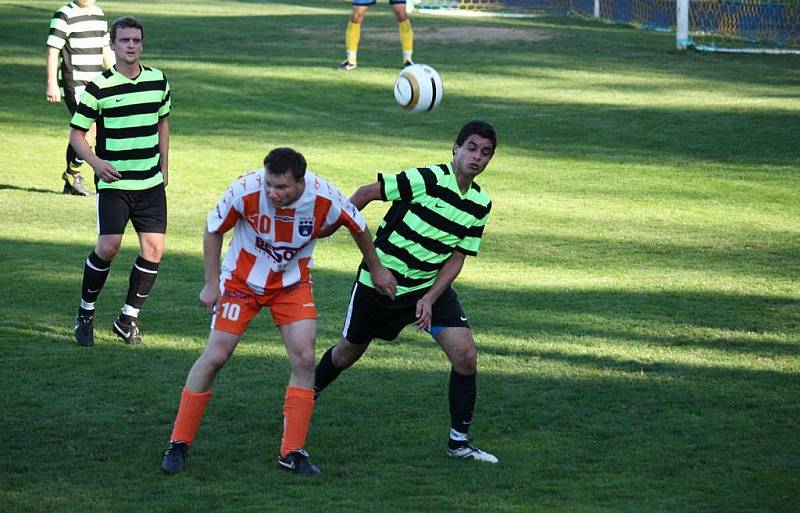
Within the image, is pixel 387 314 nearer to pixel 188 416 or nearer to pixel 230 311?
pixel 230 311

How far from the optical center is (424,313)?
20.4ft

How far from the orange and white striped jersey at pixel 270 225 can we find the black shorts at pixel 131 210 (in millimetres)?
2329

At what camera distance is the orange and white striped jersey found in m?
5.93

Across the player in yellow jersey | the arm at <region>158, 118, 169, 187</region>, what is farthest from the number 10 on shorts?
the player in yellow jersey

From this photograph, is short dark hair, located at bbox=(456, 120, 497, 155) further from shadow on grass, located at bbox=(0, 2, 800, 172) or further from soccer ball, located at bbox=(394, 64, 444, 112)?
shadow on grass, located at bbox=(0, 2, 800, 172)

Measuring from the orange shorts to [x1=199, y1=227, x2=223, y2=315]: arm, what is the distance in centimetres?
7

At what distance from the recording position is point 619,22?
29.4 meters

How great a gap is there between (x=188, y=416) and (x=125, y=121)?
9.60 ft

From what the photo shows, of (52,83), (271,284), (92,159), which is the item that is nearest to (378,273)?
(271,284)

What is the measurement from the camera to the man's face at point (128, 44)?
795 cm

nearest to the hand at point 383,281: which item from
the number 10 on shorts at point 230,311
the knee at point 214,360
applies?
the number 10 on shorts at point 230,311

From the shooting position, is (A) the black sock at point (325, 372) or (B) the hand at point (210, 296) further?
(A) the black sock at point (325, 372)

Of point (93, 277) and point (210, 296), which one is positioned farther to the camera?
point (93, 277)

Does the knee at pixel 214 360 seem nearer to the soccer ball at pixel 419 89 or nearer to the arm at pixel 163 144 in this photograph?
the arm at pixel 163 144
